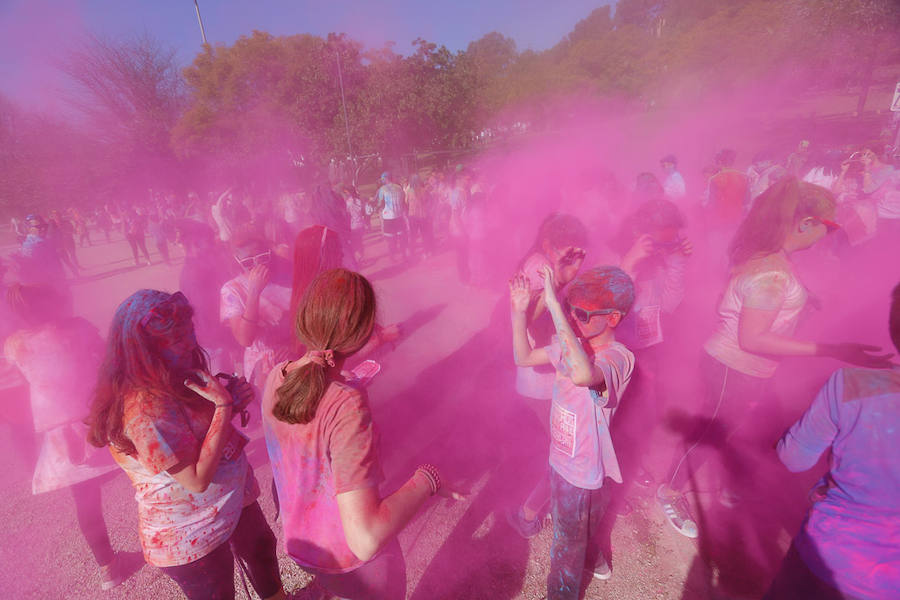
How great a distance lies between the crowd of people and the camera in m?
1.25

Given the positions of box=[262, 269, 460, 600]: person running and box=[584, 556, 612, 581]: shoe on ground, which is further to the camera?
box=[584, 556, 612, 581]: shoe on ground

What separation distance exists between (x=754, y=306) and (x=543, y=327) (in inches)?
43.4

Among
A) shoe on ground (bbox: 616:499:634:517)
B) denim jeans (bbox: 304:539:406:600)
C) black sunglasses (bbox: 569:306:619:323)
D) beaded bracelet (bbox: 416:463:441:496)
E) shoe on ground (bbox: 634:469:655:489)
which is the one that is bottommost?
shoe on ground (bbox: 616:499:634:517)

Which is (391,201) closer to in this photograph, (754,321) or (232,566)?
(754,321)

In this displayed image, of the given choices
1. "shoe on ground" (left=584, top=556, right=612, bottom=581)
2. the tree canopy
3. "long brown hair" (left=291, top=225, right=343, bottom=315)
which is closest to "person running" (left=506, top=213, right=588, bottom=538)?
"shoe on ground" (left=584, top=556, right=612, bottom=581)

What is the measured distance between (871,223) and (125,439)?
8.33 meters

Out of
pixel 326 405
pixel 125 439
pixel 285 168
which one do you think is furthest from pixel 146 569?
pixel 285 168

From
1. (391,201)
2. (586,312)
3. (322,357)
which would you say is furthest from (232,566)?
(391,201)

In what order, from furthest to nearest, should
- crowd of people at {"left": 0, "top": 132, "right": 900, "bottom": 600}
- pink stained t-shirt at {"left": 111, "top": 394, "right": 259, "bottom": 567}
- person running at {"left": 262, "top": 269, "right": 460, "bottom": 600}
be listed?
pink stained t-shirt at {"left": 111, "top": 394, "right": 259, "bottom": 567}, crowd of people at {"left": 0, "top": 132, "right": 900, "bottom": 600}, person running at {"left": 262, "top": 269, "right": 460, "bottom": 600}

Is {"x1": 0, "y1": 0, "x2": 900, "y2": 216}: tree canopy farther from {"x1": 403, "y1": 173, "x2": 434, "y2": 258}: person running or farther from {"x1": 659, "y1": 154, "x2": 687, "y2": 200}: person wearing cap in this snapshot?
{"x1": 659, "y1": 154, "x2": 687, "y2": 200}: person wearing cap

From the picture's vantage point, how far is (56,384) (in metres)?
2.21

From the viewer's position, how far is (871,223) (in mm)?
5613

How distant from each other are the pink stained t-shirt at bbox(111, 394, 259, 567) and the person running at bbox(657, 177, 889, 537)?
102 inches

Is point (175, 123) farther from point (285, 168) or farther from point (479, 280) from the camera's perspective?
point (479, 280)
